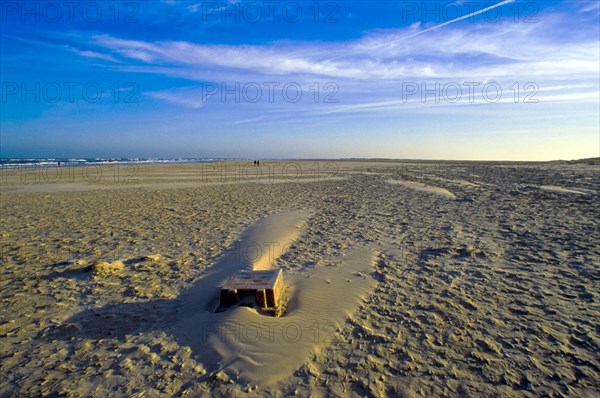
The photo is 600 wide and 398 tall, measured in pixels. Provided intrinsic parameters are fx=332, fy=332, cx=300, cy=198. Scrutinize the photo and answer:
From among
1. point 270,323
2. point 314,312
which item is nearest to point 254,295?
point 270,323

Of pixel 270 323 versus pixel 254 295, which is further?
pixel 254 295

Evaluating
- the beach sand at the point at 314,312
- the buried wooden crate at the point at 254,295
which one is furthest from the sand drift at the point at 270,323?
the buried wooden crate at the point at 254,295

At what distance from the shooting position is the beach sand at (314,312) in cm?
304

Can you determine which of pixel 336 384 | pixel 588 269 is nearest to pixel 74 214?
→ pixel 336 384

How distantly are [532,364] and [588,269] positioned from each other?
3.48 m

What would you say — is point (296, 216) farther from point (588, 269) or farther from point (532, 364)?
point (532, 364)

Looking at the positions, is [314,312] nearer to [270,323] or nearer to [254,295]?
[270,323]

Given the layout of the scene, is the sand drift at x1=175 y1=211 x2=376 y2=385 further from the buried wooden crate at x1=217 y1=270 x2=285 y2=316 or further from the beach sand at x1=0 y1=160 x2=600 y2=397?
the buried wooden crate at x1=217 y1=270 x2=285 y2=316

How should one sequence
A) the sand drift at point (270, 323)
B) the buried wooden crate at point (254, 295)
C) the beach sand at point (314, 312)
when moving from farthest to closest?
the buried wooden crate at point (254, 295), the sand drift at point (270, 323), the beach sand at point (314, 312)

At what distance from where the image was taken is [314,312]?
4.32 m

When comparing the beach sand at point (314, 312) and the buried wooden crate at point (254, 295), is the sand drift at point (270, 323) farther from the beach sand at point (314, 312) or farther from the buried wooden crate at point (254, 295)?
the buried wooden crate at point (254, 295)

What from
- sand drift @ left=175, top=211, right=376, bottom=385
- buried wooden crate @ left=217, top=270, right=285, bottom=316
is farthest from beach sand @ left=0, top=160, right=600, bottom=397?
buried wooden crate @ left=217, top=270, right=285, bottom=316

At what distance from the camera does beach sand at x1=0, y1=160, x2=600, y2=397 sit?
304 centimetres

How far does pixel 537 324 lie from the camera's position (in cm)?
383
